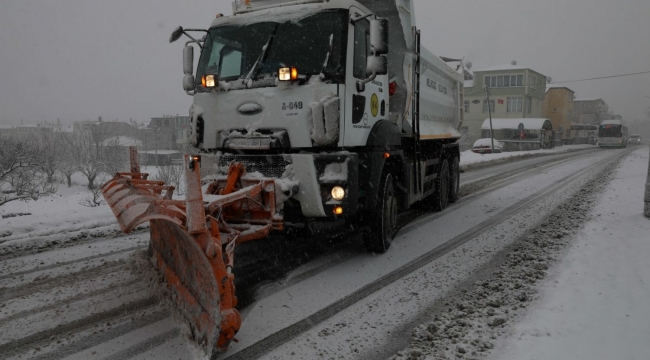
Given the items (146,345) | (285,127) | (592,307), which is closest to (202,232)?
(146,345)

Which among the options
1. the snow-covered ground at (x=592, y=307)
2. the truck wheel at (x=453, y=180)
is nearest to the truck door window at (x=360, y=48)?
the snow-covered ground at (x=592, y=307)

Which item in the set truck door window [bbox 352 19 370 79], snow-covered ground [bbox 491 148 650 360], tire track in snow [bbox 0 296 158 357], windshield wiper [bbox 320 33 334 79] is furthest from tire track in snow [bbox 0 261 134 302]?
snow-covered ground [bbox 491 148 650 360]

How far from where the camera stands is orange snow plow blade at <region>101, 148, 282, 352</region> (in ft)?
10.5

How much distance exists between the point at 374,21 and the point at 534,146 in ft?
165

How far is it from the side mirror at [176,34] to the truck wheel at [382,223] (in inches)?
127

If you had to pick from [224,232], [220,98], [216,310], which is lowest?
[216,310]

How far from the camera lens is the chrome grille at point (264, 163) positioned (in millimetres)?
5023

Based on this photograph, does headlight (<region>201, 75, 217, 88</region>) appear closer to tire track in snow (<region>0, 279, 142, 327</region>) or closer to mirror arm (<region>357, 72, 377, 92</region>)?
mirror arm (<region>357, 72, 377, 92</region>)

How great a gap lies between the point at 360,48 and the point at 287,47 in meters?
0.87

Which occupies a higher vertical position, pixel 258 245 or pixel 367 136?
pixel 367 136

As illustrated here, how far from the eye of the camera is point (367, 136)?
5.61m

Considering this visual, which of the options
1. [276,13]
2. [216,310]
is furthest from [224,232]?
[276,13]

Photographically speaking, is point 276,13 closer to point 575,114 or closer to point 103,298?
point 103,298

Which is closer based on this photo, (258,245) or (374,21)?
(374,21)
